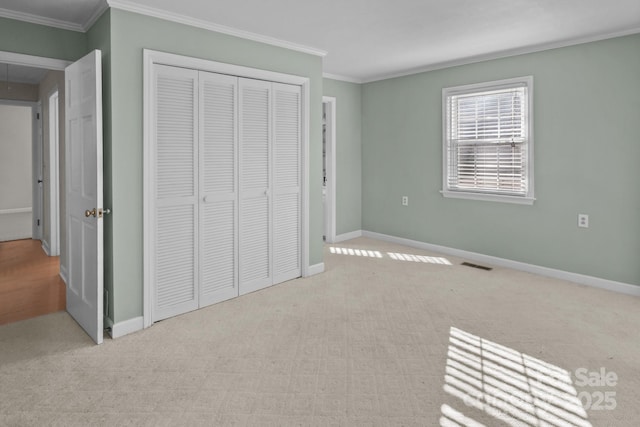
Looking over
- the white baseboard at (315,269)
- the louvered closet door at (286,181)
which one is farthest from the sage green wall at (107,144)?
the white baseboard at (315,269)

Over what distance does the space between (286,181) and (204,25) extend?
155cm

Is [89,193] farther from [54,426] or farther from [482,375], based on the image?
[482,375]

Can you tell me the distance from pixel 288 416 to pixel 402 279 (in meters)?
2.49

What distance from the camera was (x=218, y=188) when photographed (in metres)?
3.52

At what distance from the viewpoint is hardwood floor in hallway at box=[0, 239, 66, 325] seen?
3.47 metres


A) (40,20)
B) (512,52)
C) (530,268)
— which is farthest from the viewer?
(530,268)

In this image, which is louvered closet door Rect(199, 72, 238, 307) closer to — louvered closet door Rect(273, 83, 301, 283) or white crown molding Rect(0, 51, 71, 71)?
louvered closet door Rect(273, 83, 301, 283)

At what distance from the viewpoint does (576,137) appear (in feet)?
13.4

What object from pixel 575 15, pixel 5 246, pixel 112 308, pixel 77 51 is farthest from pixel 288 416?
pixel 5 246

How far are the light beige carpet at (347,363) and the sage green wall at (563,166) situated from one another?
0.62 metres

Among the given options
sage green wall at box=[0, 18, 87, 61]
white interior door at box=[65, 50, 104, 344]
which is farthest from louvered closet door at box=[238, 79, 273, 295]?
sage green wall at box=[0, 18, 87, 61]

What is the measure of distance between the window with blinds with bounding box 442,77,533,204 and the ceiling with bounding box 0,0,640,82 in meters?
0.49

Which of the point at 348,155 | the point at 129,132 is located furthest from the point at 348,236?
the point at 129,132

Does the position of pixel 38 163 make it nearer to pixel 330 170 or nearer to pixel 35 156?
pixel 35 156
